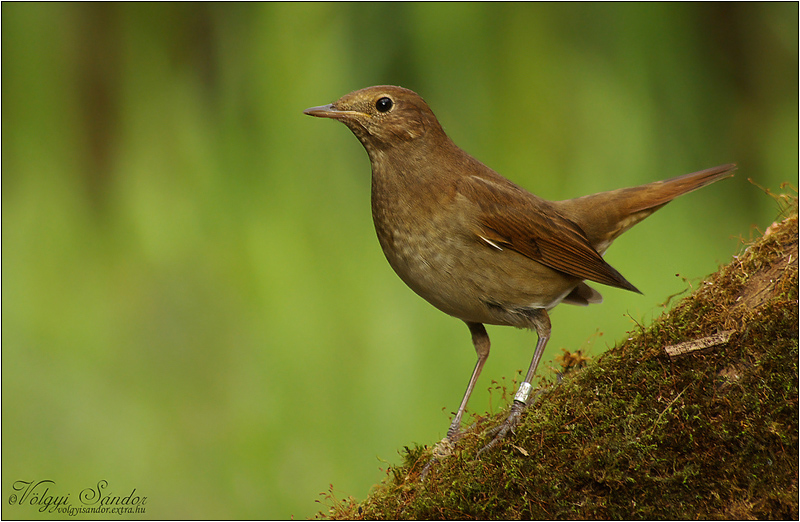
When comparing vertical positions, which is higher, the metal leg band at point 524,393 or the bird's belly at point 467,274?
the bird's belly at point 467,274

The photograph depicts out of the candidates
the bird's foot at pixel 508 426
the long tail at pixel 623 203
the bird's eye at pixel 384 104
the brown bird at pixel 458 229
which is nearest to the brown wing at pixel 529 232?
the brown bird at pixel 458 229

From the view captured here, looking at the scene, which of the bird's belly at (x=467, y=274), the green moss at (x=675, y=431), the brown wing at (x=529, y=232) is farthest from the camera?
the brown wing at (x=529, y=232)

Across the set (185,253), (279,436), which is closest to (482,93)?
(185,253)

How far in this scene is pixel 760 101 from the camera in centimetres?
505

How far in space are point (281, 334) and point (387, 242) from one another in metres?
1.69

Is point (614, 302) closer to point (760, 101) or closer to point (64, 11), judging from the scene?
point (760, 101)

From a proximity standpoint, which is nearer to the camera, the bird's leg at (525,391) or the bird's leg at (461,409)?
the bird's leg at (525,391)

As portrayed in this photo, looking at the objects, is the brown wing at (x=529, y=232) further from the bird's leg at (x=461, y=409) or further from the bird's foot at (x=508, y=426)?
the bird's foot at (x=508, y=426)

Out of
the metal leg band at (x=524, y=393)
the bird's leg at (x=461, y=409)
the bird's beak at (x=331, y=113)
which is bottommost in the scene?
the bird's leg at (x=461, y=409)

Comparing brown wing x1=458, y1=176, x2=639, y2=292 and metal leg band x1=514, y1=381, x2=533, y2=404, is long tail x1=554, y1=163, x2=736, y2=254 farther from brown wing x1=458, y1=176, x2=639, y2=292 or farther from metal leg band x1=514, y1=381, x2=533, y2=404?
metal leg band x1=514, y1=381, x2=533, y2=404

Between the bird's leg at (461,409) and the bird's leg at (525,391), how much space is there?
24 cm

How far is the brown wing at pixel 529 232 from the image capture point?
337cm

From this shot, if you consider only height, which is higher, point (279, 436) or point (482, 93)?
point (482, 93)

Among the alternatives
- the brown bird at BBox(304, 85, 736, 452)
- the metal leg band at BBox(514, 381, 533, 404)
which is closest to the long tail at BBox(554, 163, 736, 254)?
the brown bird at BBox(304, 85, 736, 452)
